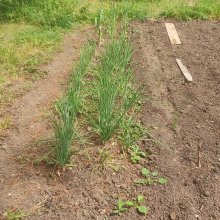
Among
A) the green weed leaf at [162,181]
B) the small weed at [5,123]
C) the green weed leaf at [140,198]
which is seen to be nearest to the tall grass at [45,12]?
the small weed at [5,123]

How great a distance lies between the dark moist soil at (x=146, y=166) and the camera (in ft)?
5.68

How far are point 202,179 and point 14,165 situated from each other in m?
1.57

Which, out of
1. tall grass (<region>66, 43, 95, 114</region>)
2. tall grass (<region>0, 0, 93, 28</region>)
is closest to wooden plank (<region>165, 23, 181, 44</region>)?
tall grass (<region>66, 43, 95, 114</region>)

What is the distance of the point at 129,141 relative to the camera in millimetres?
2137

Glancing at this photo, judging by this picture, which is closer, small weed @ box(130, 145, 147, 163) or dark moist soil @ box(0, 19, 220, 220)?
dark moist soil @ box(0, 19, 220, 220)

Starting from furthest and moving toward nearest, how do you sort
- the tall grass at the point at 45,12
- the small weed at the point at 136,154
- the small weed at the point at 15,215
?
1. the tall grass at the point at 45,12
2. the small weed at the point at 136,154
3. the small weed at the point at 15,215

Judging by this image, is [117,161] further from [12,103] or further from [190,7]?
[190,7]

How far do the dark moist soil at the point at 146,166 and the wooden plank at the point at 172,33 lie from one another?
3.22 ft

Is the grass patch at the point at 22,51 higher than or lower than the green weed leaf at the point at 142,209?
higher

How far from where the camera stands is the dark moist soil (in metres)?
1.73

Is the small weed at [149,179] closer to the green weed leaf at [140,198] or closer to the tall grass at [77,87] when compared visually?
the green weed leaf at [140,198]

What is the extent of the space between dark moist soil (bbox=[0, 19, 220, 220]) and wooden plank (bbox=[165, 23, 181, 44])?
98cm

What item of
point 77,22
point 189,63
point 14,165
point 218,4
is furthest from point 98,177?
point 218,4

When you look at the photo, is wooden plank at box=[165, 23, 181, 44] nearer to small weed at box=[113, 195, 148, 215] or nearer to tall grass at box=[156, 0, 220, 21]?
tall grass at box=[156, 0, 220, 21]
